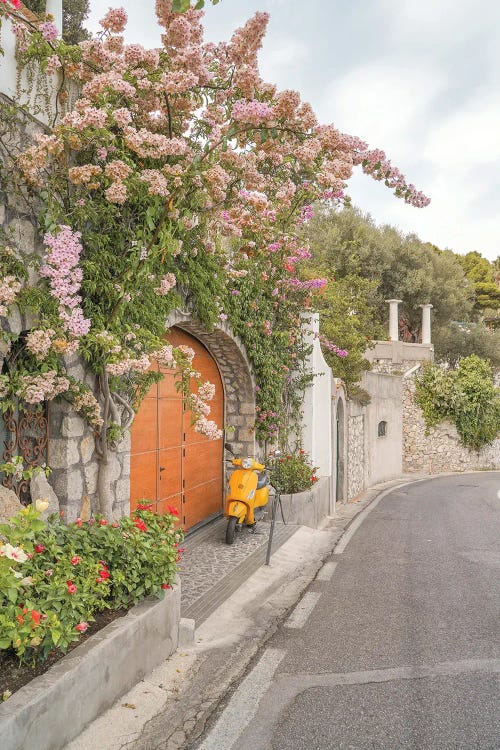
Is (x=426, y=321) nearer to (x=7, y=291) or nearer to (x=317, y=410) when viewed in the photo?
(x=317, y=410)

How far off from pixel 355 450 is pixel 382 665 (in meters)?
11.7

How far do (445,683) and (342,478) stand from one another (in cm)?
993

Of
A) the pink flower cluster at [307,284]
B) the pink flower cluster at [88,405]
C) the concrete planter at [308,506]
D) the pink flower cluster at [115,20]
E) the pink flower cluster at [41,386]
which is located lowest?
the concrete planter at [308,506]

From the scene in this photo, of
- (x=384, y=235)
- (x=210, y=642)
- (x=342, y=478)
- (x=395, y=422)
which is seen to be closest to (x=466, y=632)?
(x=210, y=642)

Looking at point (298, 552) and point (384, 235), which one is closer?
point (298, 552)

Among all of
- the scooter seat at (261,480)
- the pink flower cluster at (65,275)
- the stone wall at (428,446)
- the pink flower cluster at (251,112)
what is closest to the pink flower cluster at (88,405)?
the pink flower cluster at (65,275)

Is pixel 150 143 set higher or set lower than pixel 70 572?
higher

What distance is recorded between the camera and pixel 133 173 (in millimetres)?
5113

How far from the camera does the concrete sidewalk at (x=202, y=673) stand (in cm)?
334

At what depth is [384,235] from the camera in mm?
30281

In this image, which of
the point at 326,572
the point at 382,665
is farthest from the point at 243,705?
the point at 326,572

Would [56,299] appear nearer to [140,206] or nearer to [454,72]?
[140,206]

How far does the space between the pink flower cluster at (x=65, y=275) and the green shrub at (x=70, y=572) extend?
1.49 meters

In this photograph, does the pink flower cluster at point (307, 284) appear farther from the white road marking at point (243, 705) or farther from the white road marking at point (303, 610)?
the white road marking at point (243, 705)
